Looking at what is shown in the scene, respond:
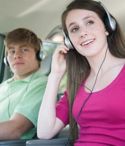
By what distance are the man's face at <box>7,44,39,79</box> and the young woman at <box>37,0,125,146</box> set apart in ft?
1.34

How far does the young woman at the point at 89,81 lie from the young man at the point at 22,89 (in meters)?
0.15

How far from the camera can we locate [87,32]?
1494 millimetres

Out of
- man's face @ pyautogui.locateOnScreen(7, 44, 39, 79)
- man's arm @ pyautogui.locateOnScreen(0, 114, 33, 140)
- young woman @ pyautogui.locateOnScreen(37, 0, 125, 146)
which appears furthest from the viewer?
man's face @ pyautogui.locateOnScreen(7, 44, 39, 79)

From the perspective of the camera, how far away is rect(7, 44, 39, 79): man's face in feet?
6.66

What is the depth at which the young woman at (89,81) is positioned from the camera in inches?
53.7

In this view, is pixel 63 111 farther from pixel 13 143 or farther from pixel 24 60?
pixel 24 60

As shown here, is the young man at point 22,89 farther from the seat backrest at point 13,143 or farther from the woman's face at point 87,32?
the woman's face at point 87,32

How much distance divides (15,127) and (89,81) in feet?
1.33

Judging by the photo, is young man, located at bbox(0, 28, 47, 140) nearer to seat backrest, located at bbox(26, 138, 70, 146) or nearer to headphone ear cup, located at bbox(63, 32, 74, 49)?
seat backrest, located at bbox(26, 138, 70, 146)

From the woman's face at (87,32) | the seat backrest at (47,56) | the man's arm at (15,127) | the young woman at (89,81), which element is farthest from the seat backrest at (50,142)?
the seat backrest at (47,56)

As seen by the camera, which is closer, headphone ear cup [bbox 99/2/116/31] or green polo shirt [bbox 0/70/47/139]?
headphone ear cup [bbox 99/2/116/31]

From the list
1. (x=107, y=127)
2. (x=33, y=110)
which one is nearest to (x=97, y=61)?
(x=107, y=127)

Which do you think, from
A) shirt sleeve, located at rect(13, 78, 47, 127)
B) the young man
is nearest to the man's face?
the young man

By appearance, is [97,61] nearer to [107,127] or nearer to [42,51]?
[107,127]
